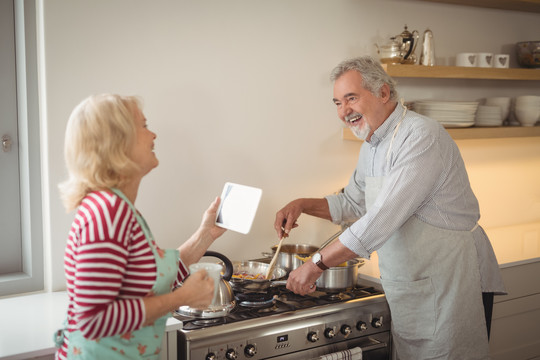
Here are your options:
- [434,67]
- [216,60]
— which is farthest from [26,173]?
[434,67]

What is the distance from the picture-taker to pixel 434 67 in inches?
109

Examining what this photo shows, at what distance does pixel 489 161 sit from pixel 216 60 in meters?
1.87

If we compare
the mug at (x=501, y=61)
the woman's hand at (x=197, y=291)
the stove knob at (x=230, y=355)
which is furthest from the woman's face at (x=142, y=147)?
the mug at (x=501, y=61)

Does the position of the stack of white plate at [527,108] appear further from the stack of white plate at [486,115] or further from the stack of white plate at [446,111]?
the stack of white plate at [446,111]

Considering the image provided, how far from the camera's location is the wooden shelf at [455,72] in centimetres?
264

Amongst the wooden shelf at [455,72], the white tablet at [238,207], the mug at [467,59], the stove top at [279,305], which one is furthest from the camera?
the mug at [467,59]

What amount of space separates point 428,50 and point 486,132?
1.71ft

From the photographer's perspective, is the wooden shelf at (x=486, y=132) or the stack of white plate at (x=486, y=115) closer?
the wooden shelf at (x=486, y=132)

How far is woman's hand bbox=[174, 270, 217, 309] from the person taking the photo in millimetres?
1362

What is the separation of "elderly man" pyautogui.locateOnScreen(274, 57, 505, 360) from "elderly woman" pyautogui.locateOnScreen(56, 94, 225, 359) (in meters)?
0.77

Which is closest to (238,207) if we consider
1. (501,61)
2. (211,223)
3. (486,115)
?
(211,223)

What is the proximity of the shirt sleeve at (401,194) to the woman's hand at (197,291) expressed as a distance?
2.33 feet

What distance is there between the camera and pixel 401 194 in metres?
1.98

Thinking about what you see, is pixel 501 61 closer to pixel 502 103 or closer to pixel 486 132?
pixel 502 103
